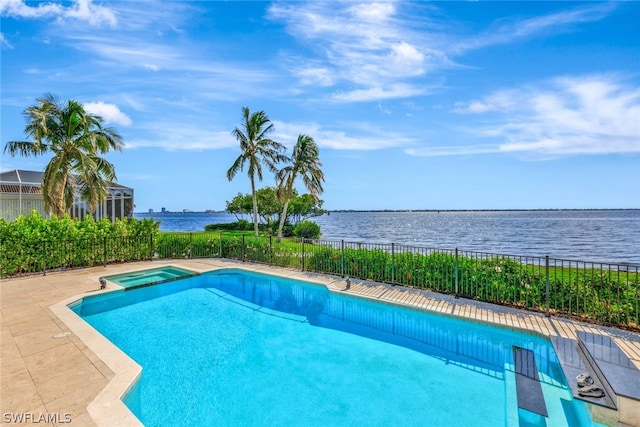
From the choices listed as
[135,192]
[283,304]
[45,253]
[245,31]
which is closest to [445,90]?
[245,31]

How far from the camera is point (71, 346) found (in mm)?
4969

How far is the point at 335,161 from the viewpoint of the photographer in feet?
88.0

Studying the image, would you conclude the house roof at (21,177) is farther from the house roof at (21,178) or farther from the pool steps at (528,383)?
the pool steps at (528,383)

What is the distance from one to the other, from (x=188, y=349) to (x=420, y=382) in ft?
12.7

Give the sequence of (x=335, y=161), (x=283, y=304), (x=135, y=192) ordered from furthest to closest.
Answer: (x=335, y=161) → (x=135, y=192) → (x=283, y=304)

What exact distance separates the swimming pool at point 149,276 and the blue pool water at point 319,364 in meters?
1.22

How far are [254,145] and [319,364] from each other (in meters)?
14.9

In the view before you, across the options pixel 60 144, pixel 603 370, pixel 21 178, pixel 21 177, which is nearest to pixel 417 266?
pixel 603 370

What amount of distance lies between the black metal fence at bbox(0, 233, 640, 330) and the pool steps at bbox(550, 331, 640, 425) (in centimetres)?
141

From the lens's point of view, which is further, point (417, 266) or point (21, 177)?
point (21, 177)

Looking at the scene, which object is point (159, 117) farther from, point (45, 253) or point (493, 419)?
point (493, 419)

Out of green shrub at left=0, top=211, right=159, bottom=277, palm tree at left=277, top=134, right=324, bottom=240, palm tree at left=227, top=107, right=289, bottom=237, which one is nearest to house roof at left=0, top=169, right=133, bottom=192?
green shrub at left=0, top=211, right=159, bottom=277

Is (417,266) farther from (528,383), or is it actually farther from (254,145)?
(254,145)

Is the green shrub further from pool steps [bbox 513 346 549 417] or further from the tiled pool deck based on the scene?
pool steps [bbox 513 346 549 417]
